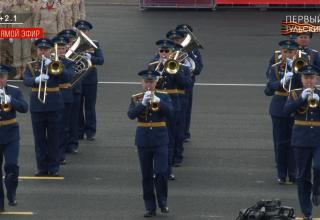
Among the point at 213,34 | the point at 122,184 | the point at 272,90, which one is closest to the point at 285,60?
the point at 272,90

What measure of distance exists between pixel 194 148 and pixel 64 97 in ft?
7.60

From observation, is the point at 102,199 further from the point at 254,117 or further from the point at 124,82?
the point at 124,82

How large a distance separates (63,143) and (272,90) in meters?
3.44

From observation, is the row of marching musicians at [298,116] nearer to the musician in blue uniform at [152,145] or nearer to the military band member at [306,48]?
the military band member at [306,48]

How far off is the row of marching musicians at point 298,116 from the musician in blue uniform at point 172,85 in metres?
1.35

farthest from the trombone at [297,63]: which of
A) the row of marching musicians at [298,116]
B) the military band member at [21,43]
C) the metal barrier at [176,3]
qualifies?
the metal barrier at [176,3]

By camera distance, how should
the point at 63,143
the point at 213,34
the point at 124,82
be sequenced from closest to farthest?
the point at 63,143, the point at 124,82, the point at 213,34

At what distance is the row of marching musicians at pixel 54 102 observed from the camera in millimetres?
17562

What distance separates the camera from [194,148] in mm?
21219

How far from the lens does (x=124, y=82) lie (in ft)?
88.3

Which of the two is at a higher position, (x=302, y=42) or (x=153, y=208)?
(x=302, y=42)

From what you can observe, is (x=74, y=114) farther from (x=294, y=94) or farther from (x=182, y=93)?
(x=294, y=94)

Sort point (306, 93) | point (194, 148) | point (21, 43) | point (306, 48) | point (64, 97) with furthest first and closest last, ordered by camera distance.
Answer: point (21, 43) → point (194, 148) → point (64, 97) → point (306, 48) → point (306, 93)

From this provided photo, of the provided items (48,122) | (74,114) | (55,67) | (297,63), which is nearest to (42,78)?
(55,67)
